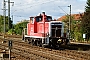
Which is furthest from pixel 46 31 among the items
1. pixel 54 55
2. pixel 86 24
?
pixel 86 24

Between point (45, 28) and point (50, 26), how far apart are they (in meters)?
0.95

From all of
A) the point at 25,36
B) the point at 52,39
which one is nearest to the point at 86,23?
Answer: the point at 25,36

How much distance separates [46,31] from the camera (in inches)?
993

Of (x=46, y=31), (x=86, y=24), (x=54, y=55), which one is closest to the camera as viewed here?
(x=54, y=55)

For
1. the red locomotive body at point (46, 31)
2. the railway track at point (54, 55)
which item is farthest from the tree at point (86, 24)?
the railway track at point (54, 55)

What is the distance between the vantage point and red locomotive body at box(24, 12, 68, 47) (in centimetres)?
2436

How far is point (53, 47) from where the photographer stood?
25.6 metres

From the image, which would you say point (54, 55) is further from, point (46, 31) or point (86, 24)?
point (86, 24)

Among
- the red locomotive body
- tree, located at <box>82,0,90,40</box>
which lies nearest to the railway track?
the red locomotive body

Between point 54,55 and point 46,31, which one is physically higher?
point 46,31

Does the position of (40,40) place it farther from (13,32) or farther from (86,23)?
(13,32)

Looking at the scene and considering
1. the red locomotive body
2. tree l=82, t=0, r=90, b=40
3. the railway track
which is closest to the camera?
the railway track

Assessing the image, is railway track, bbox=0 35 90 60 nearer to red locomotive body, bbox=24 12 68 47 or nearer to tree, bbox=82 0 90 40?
red locomotive body, bbox=24 12 68 47

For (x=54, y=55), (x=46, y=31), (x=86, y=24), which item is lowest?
(x=54, y=55)
